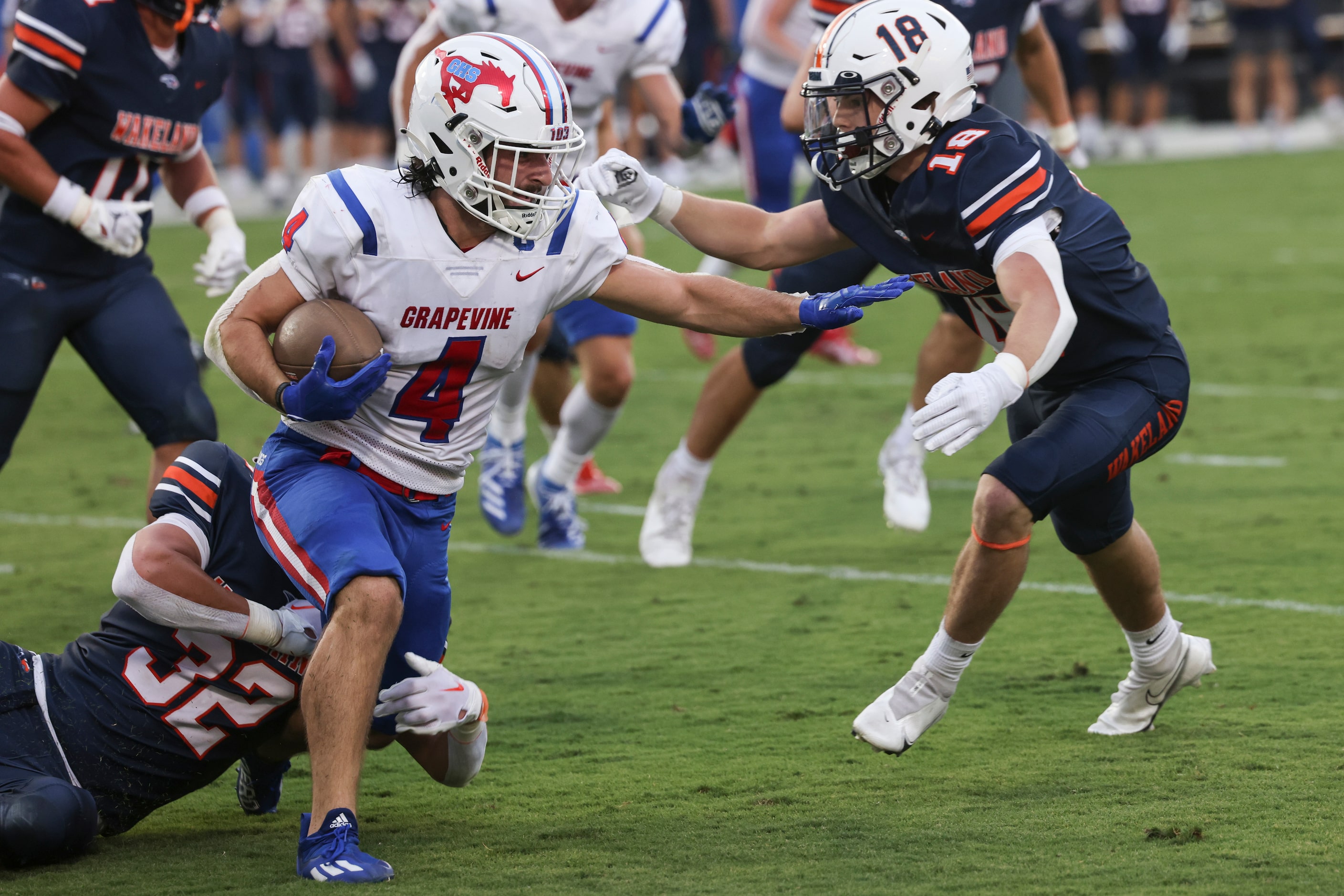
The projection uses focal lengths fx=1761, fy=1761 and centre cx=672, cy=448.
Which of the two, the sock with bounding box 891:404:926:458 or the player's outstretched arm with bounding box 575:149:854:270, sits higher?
the player's outstretched arm with bounding box 575:149:854:270

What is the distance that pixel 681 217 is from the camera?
4.22m

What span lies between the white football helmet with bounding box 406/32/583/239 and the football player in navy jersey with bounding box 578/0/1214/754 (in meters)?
0.60

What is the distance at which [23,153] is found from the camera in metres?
4.66

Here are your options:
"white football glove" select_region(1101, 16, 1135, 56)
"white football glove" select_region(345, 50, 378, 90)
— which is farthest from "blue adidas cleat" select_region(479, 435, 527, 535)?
"white football glove" select_region(1101, 16, 1135, 56)

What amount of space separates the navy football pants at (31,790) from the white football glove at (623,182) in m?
1.62

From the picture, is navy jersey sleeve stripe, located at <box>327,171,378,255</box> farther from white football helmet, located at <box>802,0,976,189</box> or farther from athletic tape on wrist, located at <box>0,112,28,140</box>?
athletic tape on wrist, located at <box>0,112,28,140</box>

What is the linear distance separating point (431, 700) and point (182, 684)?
1.64 ft

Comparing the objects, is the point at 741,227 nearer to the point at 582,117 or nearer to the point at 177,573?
the point at 177,573

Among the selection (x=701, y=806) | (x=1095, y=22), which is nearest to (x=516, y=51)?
(x=701, y=806)

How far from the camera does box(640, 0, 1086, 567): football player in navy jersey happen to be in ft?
17.7

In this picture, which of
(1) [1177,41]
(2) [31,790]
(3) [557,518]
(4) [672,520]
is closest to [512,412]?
(3) [557,518]

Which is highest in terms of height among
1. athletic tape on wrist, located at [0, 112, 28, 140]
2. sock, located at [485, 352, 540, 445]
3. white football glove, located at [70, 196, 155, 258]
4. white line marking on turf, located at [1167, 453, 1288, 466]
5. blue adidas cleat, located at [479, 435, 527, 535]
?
athletic tape on wrist, located at [0, 112, 28, 140]

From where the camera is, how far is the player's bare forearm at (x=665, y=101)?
6.00m

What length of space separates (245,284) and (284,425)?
30cm
